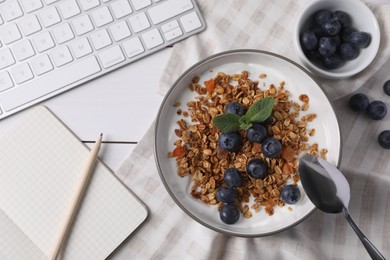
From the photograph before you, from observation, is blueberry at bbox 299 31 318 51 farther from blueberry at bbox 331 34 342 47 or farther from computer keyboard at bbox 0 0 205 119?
computer keyboard at bbox 0 0 205 119

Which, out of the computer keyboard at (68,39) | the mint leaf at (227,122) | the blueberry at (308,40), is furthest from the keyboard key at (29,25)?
the blueberry at (308,40)

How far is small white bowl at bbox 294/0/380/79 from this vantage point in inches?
32.4

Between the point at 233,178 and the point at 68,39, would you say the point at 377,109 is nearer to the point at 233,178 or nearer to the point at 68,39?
the point at 233,178

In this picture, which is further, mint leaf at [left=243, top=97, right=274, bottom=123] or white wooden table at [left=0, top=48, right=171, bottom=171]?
→ white wooden table at [left=0, top=48, right=171, bottom=171]

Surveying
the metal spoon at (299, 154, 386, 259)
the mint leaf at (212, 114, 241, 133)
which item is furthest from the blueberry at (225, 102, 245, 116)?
the metal spoon at (299, 154, 386, 259)

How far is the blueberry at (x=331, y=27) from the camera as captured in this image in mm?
824

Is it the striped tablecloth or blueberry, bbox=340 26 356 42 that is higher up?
blueberry, bbox=340 26 356 42

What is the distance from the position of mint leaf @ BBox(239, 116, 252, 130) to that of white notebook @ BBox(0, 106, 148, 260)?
24 cm

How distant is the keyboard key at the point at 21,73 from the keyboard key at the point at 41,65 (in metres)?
0.01

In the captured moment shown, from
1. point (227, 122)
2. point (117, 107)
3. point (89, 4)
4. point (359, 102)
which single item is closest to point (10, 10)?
point (89, 4)

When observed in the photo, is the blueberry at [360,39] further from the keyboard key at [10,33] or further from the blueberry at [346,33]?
the keyboard key at [10,33]

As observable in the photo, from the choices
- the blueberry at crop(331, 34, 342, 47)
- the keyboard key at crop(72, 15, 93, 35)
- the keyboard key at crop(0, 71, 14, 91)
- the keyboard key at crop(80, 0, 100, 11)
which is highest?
the keyboard key at crop(80, 0, 100, 11)

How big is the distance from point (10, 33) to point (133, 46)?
0.23 metres

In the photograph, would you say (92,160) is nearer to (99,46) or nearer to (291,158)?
(99,46)
